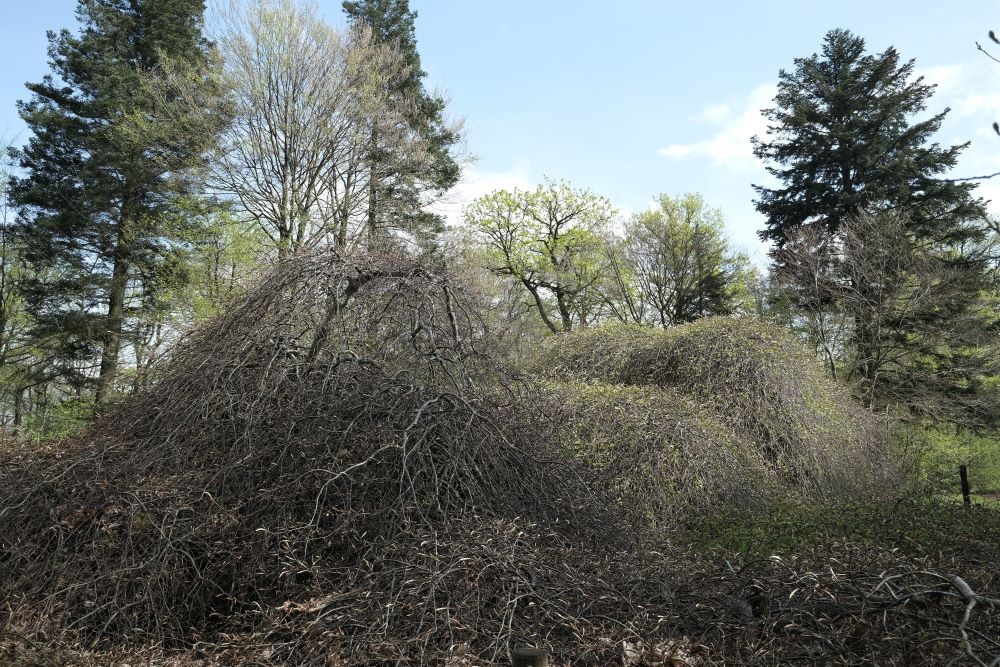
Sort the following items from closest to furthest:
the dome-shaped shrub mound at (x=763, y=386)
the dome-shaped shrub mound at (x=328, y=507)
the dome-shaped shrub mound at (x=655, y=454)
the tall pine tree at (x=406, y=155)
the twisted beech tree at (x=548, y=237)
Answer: the dome-shaped shrub mound at (x=328, y=507)
the dome-shaped shrub mound at (x=655, y=454)
the dome-shaped shrub mound at (x=763, y=386)
the tall pine tree at (x=406, y=155)
the twisted beech tree at (x=548, y=237)

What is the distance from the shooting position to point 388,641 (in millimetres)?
2910

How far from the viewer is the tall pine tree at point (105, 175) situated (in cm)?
1409

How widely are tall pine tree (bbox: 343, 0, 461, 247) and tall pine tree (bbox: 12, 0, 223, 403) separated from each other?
3.80 m

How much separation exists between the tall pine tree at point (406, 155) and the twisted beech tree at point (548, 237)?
3642 millimetres

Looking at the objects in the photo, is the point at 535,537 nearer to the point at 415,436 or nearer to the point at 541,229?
the point at 415,436

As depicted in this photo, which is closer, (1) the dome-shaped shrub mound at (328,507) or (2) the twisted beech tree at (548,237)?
(1) the dome-shaped shrub mound at (328,507)

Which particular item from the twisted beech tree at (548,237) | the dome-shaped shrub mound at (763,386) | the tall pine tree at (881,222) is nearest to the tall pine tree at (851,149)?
the tall pine tree at (881,222)

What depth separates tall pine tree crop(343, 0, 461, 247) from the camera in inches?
616

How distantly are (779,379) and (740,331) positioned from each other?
0.82 metres

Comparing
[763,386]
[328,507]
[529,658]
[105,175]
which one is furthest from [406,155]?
[529,658]

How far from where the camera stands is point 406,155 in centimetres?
1581

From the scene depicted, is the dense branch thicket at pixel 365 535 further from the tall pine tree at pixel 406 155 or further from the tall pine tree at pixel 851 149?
the tall pine tree at pixel 851 149

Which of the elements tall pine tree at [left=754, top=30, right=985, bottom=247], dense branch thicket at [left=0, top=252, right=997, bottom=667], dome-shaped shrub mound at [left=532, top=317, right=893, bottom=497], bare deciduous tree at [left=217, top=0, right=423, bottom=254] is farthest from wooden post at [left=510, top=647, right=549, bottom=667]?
tall pine tree at [left=754, top=30, right=985, bottom=247]

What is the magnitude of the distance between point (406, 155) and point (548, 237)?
757 cm
